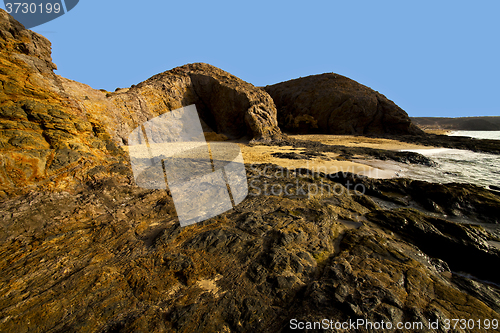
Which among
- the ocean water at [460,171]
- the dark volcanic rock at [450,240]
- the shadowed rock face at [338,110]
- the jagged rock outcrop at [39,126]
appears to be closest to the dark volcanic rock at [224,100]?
the jagged rock outcrop at [39,126]

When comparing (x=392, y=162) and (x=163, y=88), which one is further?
(x=163, y=88)

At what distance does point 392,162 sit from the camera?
11133 mm

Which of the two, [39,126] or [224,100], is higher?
[224,100]

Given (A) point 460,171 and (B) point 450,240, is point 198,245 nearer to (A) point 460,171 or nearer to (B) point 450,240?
(B) point 450,240

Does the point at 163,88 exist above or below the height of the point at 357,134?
above

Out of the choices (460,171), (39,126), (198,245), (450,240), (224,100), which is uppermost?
(224,100)

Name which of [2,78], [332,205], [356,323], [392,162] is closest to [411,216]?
[332,205]

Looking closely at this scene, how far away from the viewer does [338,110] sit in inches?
1010

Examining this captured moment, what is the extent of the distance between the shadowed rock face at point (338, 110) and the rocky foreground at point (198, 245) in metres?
20.9

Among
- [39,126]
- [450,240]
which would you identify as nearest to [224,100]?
[39,126]

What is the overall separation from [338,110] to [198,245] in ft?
88.2

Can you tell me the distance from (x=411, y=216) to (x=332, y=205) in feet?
5.32

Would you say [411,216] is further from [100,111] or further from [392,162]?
[100,111]

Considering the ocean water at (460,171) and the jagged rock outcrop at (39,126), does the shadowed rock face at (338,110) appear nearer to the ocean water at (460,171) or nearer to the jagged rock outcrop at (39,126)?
the ocean water at (460,171)
